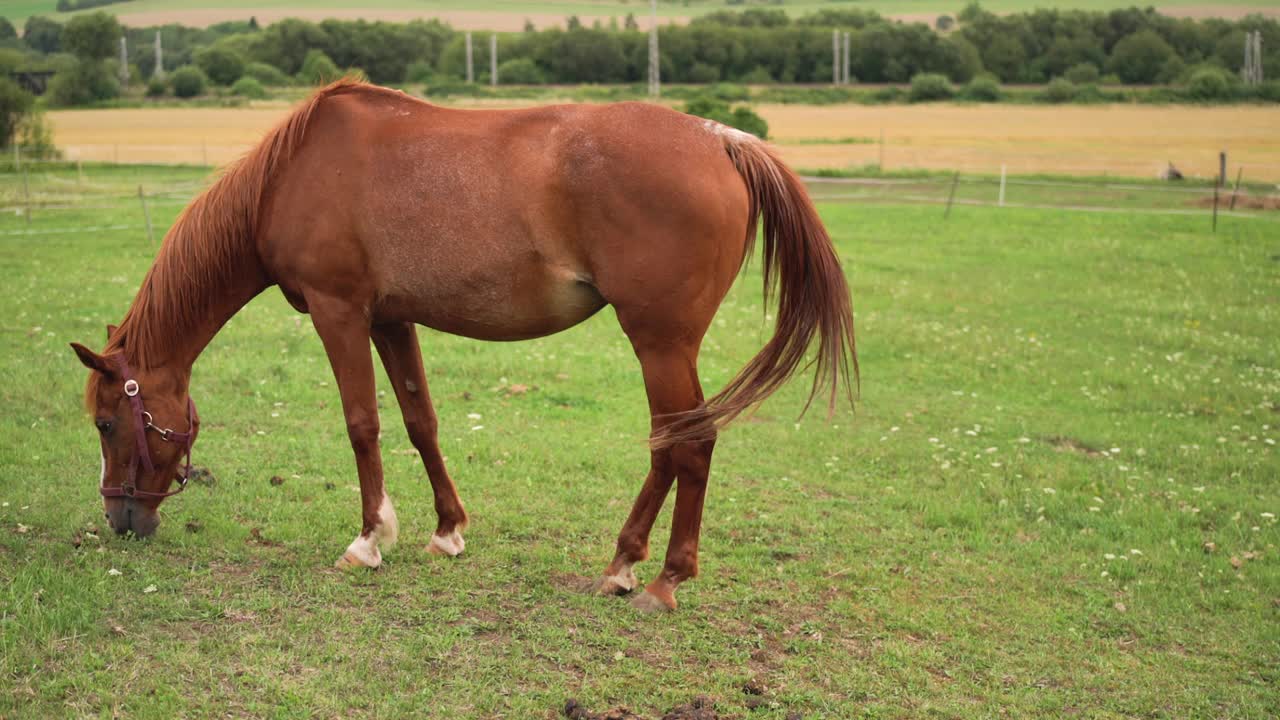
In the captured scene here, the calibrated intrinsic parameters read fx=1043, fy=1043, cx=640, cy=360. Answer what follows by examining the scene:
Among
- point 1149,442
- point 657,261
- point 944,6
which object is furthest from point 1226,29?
point 657,261

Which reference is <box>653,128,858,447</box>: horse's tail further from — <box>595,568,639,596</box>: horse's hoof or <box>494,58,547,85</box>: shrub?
<box>494,58,547,85</box>: shrub

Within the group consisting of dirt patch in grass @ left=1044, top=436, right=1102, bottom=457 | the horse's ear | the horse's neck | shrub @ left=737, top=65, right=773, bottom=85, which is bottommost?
dirt patch in grass @ left=1044, top=436, right=1102, bottom=457

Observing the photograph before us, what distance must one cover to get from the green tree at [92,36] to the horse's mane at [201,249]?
50407mm

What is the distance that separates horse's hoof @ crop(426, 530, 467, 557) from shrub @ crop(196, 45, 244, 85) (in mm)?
58720

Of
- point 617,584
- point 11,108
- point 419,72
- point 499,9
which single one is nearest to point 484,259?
point 617,584

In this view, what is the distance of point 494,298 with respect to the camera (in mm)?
5023

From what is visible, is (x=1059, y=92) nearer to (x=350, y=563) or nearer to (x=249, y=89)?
(x=249, y=89)

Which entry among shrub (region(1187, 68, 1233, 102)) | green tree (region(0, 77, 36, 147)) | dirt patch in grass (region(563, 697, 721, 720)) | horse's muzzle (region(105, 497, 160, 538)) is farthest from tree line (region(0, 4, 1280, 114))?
dirt patch in grass (region(563, 697, 721, 720))

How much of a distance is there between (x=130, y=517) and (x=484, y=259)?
236cm

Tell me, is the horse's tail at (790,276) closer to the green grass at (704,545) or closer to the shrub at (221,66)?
the green grass at (704,545)

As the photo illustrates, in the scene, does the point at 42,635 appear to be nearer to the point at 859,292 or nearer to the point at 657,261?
the point at 657,261

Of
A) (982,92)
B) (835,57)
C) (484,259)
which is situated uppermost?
(835,57)

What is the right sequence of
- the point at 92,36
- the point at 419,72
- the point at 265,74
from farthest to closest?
the point at 265,74 → the point at 419,72 → the point at 92,36

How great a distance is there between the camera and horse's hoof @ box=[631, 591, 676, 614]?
5.02 metres
